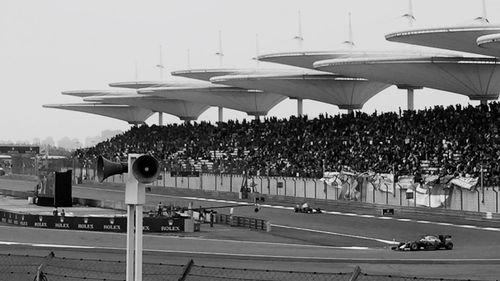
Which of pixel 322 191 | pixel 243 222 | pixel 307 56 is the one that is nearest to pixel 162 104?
pixel 307 56

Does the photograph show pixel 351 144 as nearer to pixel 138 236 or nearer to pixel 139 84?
pixel 139 84

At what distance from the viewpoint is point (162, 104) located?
13550 centimetres

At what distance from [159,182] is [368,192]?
33611 millimetres

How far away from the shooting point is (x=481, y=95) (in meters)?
79.4

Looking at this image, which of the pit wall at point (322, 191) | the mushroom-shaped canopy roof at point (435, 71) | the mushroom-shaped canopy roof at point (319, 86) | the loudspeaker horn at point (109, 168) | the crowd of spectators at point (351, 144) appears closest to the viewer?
the loudspeaker horn at point (109, 168)

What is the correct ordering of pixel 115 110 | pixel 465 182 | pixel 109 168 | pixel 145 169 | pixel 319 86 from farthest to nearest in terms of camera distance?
pixel 115 110 < pixel 319 86 < pixel 465 182 < pixel 109 168 < pixel 145 169

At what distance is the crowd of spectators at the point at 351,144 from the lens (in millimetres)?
64750

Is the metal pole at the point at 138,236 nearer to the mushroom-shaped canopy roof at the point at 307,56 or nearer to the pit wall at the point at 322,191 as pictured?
the pit wall at the point at 322,191

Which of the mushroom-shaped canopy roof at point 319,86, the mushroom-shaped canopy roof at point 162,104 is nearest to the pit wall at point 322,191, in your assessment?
the mushroom-shaped canopy roof at point 319,86

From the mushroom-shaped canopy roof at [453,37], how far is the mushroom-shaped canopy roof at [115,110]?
8322 centimetres

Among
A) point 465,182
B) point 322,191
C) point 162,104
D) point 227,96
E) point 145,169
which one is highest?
point 162,104

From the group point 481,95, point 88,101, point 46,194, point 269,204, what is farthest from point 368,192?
point 88,101

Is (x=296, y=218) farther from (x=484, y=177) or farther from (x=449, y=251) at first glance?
(x=449, y=251)

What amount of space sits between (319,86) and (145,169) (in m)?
86.6
